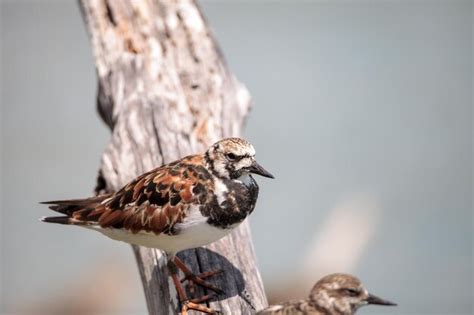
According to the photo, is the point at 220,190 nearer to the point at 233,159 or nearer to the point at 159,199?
the point at 233,159

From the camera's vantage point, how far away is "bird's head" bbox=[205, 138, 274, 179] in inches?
160

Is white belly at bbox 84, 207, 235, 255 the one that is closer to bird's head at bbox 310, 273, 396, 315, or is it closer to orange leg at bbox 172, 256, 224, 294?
orange leg at bbox 172, 256, 224, 294

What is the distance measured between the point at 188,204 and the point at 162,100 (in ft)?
4.62

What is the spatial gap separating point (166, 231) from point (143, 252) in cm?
64

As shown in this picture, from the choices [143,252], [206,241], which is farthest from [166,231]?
[143,252]

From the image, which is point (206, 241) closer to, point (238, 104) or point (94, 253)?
point (238, 104)

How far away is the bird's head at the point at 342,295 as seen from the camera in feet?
11.6

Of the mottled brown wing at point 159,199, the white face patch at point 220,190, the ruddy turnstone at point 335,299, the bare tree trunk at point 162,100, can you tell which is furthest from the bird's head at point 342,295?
the mottled brown wing at point 159,199

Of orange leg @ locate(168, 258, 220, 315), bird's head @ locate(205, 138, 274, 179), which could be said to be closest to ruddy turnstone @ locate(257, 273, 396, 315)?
orange leg @ locate(168, 258, 220, 315)

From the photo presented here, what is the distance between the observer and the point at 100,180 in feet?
16.9

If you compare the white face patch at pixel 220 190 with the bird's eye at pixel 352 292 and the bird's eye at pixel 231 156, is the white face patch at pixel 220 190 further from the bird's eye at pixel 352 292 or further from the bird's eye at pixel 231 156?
the bird's eye at pixel 352 292

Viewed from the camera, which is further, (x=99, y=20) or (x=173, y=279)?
(x=99, y=20)

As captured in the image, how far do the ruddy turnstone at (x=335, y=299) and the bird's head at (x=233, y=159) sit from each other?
2.61 ft

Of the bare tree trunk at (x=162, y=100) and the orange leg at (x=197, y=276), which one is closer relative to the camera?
the orange leg at (x=197, y=276)
